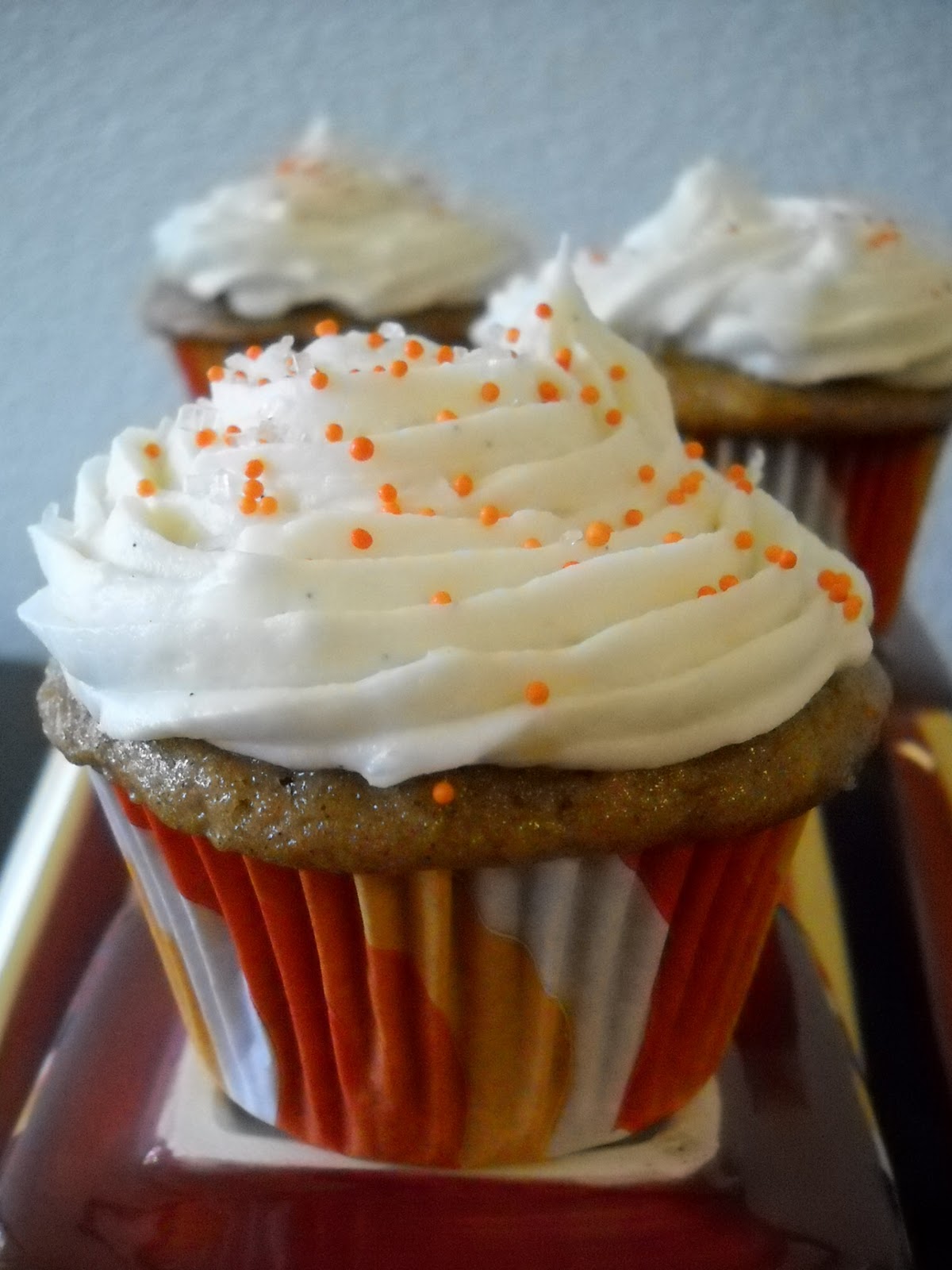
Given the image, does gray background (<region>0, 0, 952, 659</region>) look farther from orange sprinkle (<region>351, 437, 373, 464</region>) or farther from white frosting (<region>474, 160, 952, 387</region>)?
orange sprinkle (<region>351, 437, 373, 464</region>)

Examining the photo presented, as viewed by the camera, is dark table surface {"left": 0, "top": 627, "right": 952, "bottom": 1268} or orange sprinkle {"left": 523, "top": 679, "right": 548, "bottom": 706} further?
dark table surface {"left": 0, "top": 627, "right": 952, "bottom": 1268}

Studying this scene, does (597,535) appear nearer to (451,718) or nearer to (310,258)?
(451,718)

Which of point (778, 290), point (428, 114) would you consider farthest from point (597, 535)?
point (428, 114)

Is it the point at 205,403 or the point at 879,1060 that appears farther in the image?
the point at 879,1060

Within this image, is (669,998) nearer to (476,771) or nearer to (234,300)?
(476,771)

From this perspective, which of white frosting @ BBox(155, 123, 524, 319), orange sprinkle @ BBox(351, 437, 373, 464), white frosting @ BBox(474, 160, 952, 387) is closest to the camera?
orange sprinkle @ BBox(351, 437, 373, 464)

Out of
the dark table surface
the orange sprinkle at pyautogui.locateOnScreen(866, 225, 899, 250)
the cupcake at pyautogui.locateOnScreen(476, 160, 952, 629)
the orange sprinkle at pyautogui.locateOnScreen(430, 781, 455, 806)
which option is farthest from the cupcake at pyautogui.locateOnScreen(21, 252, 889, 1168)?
the orange sprinkle at pyautogui.locateOnScreen(866, 225, 899, 250)

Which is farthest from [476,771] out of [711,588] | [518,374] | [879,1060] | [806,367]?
[806,367]

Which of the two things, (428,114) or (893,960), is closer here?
(893,960)
